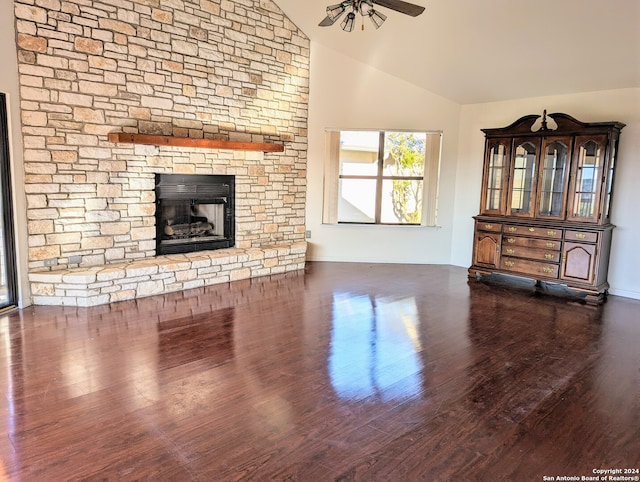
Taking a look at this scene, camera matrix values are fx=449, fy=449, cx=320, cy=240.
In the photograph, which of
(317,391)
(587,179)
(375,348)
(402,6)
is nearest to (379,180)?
(587,179)

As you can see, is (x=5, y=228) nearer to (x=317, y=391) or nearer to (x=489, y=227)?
(x=317, y=391)

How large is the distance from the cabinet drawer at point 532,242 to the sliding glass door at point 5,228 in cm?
575

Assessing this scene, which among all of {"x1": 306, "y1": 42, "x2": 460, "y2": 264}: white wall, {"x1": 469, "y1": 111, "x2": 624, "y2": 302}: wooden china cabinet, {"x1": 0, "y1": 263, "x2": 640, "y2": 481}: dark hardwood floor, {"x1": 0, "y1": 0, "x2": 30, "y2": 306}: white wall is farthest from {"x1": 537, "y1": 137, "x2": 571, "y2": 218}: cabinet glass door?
{"x1": 0, "y1": 0, "x2": 30, "y2": 306}: white wall

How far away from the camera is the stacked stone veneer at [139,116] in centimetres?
463

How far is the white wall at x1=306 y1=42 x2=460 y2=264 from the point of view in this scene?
6.99 meters

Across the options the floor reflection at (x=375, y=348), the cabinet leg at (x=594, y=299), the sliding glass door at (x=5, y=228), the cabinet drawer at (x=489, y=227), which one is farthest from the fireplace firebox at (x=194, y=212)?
the cabinet leg at (x=594, y=299)

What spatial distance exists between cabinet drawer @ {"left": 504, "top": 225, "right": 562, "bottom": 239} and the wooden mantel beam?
328 centimetres

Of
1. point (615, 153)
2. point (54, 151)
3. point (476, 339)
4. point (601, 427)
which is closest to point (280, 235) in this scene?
point (54, 151)

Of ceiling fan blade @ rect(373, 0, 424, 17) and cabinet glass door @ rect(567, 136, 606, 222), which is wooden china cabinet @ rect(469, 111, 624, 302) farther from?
ceiling fan blade @ rect(373, 0, 424, 17)

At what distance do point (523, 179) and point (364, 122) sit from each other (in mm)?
2544

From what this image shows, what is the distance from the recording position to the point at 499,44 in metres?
5.18

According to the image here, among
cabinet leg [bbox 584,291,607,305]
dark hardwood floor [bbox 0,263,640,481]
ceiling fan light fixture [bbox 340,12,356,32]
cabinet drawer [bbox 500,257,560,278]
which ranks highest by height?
ceiling fan light fixture [bbox 340,12,356,32]

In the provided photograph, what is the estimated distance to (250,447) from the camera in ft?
7.73

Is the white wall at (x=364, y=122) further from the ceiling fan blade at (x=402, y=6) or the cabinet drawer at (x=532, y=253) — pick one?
the ceiling fan blade at (x=402, y=6)
